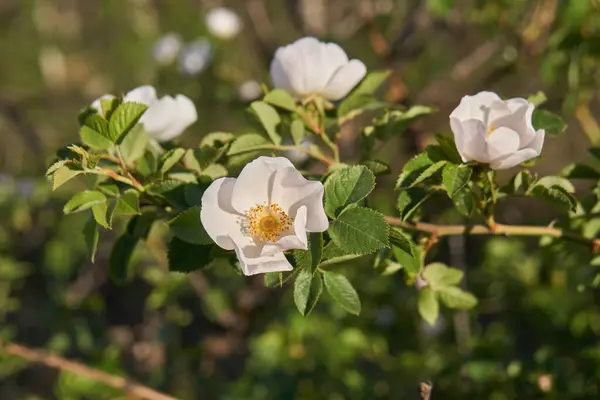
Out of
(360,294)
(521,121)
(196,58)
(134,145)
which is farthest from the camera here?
(196,58)

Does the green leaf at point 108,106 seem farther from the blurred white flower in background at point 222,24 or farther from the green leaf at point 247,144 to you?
the blurred white flower in background at point 222,24

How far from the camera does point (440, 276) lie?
1000 millimetres

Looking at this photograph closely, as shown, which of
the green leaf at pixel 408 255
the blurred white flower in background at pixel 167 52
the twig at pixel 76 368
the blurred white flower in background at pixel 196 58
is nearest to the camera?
the green leaf at pixel 408 255

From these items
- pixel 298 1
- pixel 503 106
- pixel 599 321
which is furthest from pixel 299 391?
pixel 298 1

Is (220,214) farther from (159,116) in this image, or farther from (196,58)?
(196,58)

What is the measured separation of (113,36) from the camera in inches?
167

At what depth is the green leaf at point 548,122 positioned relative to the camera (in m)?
0.91

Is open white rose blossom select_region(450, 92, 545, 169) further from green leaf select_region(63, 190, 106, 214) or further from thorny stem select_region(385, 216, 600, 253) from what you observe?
green leaf select_region(63, 190, 106, 214)

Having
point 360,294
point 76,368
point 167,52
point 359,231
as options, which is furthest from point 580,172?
point 167,52

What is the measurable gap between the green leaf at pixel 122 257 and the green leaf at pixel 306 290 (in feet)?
1.04

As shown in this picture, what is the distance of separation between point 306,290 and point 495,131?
27 centimetres

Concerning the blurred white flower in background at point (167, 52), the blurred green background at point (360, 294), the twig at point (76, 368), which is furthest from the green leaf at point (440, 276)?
the blurred white flower in background at point (167, 52)

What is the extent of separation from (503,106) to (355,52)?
201 cm

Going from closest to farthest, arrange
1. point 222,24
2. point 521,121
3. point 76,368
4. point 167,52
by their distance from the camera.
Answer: point 521,121, point 76,368, point 167,52, point 222,24
